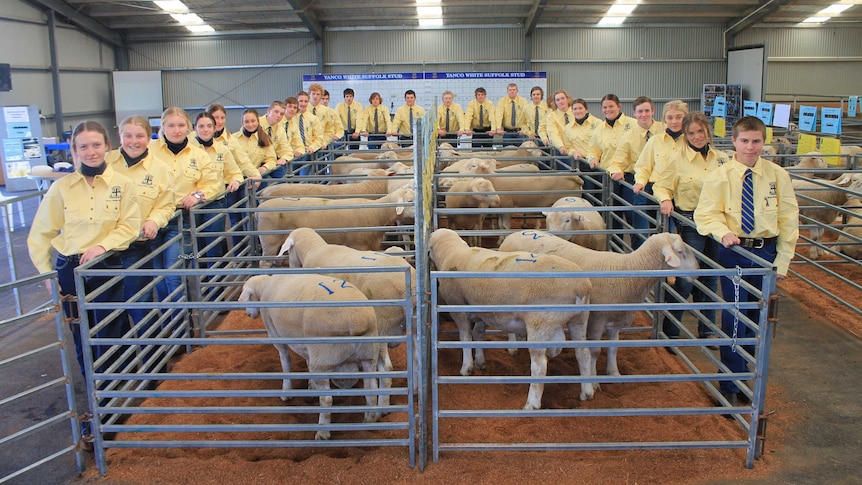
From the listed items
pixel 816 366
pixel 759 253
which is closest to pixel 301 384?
pixel 759 253

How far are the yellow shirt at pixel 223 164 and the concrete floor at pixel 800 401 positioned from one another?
2.37 m

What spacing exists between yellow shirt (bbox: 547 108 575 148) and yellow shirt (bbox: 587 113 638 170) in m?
1.47

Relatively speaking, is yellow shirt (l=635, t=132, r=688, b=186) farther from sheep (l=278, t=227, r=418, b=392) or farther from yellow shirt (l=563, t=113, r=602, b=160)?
yellow shirt (l=563, t=113, r=602, b=160)

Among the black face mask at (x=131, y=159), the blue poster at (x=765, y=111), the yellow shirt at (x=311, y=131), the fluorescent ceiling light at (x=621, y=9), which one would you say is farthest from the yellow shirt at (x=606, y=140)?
the fluorescent ceiling light at (x=621, y=9)

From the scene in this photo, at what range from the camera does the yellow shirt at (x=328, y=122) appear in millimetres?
13070

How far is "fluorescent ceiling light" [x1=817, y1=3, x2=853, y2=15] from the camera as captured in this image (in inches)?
888

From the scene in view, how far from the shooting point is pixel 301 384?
554cm

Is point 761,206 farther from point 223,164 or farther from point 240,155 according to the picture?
point 240,155

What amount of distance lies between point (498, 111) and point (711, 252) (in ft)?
30.4

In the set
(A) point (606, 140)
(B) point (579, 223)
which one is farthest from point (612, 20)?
(B) point (579, 223)

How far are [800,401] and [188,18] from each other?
2170 centimetres

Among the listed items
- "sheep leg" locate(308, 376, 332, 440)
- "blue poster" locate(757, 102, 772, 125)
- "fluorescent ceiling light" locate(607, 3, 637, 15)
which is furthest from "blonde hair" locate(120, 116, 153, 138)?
"fluorescent ceiling light" locate(607, 3, 637, 15)

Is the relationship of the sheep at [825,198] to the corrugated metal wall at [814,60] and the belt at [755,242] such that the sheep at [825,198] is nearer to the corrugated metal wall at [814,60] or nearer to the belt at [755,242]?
the belt at [755,242]

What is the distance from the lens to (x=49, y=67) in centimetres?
2039
